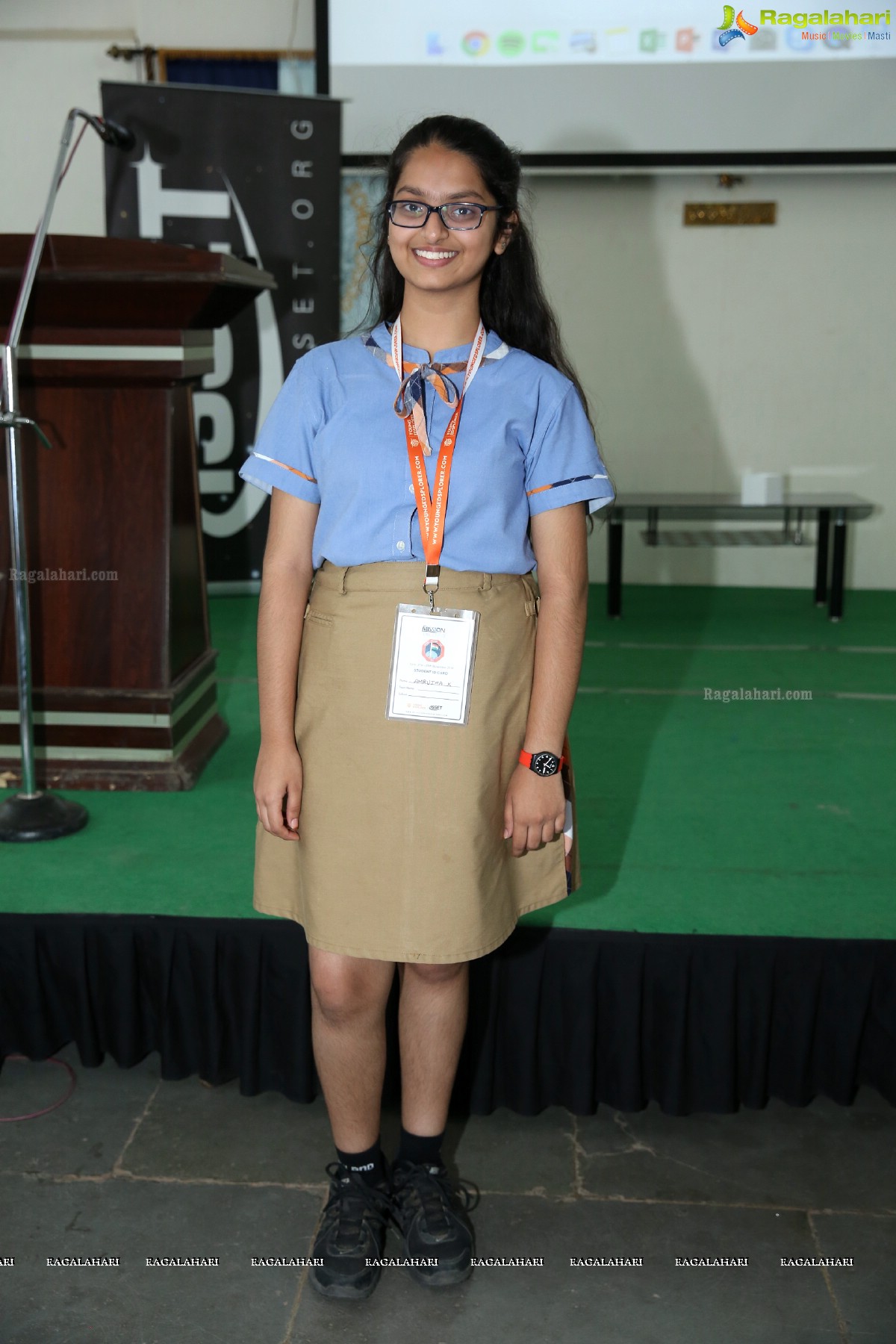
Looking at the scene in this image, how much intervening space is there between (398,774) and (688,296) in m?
4.20

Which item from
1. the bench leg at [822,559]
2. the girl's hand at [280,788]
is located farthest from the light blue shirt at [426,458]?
the bench leg at [822,559]

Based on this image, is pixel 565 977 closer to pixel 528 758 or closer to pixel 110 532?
pixel 528 758

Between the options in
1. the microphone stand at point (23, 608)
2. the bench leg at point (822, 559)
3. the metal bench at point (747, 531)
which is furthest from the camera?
the bench leg at point (822, 559)

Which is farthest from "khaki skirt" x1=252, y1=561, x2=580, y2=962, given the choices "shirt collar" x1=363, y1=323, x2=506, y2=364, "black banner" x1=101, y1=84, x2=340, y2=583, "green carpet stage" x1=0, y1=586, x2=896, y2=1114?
"black banner" x1=101, y1=84, x2=340, y2=583

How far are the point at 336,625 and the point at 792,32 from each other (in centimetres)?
422

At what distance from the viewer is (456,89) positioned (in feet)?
15.3

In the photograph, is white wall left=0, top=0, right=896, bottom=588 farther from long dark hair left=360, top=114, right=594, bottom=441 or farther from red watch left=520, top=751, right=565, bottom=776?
red watch left=520, top=751, right=565, bottom=776

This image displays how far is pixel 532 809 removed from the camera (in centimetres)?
141

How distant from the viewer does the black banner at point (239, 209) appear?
4438 mm

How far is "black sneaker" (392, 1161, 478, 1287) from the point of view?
151 centimetres

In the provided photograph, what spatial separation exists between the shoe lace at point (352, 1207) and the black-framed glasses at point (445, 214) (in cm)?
119

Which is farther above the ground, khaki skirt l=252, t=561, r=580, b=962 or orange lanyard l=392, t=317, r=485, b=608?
orange lanyard l=392, t=317, r=485, b=608

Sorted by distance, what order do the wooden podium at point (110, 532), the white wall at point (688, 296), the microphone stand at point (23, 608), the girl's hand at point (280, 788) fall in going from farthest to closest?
the white wall at point (688, 296) → the wooden podium at point (110, 532) → the microphone stand at point (23, 608) → the girl's hand at point (280, 788)

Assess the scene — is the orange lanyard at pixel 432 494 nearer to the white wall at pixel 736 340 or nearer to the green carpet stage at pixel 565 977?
the green carpet stage at pixel 565 977
